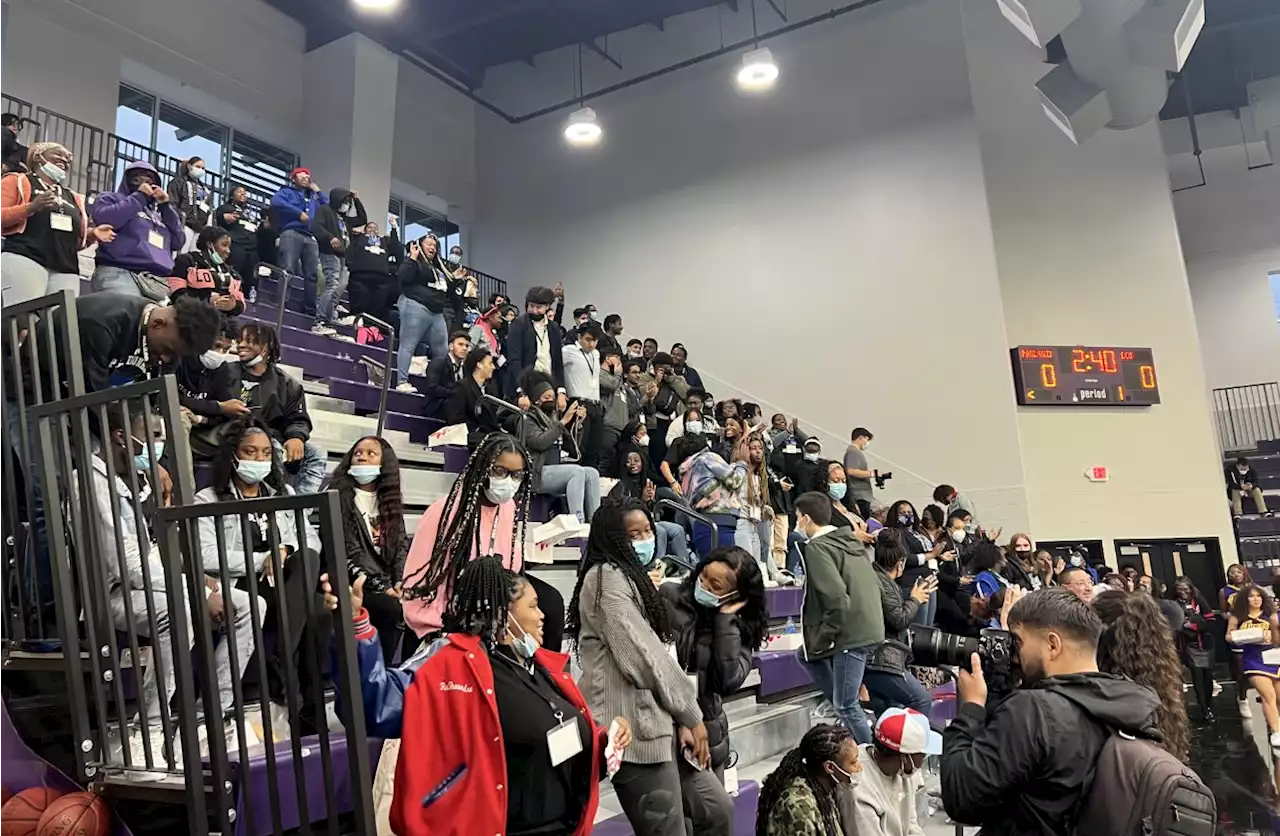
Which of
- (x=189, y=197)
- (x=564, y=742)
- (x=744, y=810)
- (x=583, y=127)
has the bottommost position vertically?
(x=744, y=810)

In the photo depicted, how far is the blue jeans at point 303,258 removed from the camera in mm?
8078

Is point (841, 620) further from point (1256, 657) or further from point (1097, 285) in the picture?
point (1097, 285)

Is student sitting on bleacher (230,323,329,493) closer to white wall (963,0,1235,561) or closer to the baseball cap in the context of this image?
the baseball cap

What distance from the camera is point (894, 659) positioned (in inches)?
169

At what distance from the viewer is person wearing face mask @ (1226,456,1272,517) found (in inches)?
483

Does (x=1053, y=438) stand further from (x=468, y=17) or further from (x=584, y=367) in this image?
(x=468, y=17)

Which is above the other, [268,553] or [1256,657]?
[268,553]

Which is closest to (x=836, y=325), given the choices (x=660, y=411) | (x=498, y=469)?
(x=660, y=411)

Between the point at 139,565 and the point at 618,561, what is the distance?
54.5 inches

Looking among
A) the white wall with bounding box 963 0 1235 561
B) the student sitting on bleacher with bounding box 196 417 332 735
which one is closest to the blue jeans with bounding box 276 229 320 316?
the student sitting on bleacher with bounding box 196 417 332 735

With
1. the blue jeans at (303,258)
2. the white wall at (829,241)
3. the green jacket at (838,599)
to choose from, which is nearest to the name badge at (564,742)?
the green jacket at (838,599)

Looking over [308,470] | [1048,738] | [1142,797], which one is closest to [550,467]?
[308,470]

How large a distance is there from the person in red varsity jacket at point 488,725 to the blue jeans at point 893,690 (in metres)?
2.22

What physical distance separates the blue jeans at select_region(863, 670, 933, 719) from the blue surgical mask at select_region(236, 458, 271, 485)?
2.91 metres
